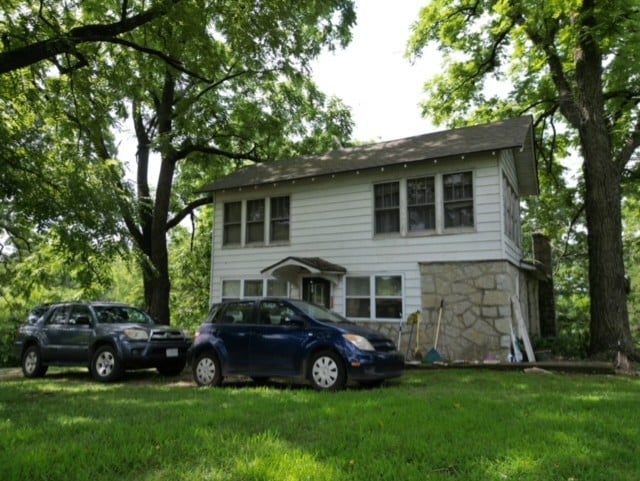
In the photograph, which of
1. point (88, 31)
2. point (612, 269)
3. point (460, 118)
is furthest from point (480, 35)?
point (88, 31)

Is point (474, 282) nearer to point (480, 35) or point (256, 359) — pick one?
point (256, 359)

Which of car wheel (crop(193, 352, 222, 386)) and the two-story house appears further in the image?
the two-story house

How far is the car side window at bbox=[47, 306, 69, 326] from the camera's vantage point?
41.0ft

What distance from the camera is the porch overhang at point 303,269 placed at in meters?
14.2

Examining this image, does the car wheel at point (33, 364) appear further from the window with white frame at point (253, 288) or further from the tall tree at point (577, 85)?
the tall tree at point (577, 85)

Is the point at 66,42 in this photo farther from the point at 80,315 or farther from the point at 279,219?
the point at 279,219

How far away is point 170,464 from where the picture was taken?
439 centimetres

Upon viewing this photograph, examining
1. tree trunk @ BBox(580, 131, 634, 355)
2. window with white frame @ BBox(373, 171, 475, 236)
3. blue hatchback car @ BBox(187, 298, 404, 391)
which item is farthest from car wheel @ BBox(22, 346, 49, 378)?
tree trunk @ BBox(580, 131, 634, 355)

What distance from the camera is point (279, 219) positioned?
16.5 meters

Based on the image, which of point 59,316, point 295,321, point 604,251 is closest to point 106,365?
point 59,316

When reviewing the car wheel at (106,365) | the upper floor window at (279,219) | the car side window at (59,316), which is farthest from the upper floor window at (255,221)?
the car wheel at (106,365)

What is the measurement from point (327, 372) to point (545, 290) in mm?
13419

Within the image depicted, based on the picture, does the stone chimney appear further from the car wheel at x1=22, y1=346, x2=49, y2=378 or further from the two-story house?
the car wheel at x1=22, y1=346, x2=49, y2=378

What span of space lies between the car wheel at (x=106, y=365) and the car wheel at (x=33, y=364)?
6.24 feet
